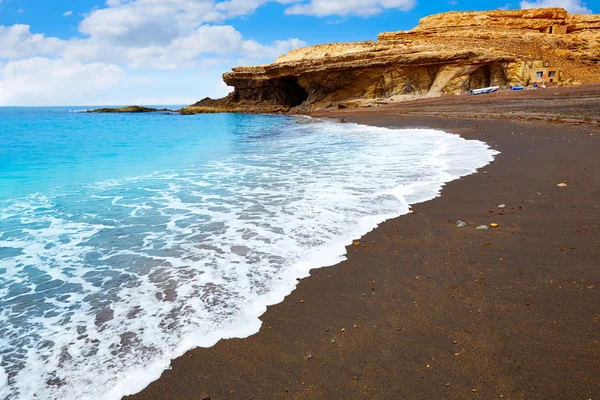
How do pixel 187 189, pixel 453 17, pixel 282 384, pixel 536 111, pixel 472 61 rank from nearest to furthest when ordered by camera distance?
pixel 282 384, pixel 187 189, pixel 536 111, pixel 472 61, pixel 453 17

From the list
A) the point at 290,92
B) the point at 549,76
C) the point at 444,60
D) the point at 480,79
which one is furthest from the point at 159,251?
the point at 290,92

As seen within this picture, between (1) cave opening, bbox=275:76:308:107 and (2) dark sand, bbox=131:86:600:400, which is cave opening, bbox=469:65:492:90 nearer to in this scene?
(1) cave opening, bbox=275:76:308:107

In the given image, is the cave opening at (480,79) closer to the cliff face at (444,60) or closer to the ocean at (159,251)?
the cliff face at (444,60)

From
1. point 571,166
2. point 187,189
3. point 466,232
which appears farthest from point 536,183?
point 187,189

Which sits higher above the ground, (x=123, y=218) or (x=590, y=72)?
(x=590, y=72)

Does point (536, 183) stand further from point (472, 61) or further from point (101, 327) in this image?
point (472, 61)

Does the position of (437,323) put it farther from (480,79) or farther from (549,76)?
(480,79)

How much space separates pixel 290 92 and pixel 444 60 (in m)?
21.4

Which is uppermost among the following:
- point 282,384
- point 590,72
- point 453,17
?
point 453,17

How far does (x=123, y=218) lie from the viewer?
19.7 feet

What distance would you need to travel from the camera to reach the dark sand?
2260 mm

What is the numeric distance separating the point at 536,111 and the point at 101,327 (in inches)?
769

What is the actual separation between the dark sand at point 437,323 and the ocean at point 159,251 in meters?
0.25

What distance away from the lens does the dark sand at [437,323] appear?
7.41 feet
